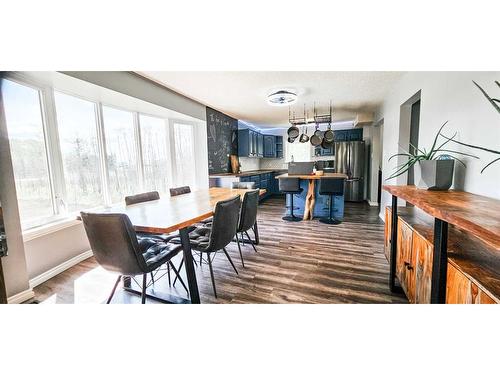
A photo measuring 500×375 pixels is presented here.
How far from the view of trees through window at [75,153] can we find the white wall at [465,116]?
370cm

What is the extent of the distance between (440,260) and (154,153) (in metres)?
3.92

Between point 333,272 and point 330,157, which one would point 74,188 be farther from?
point 330,157

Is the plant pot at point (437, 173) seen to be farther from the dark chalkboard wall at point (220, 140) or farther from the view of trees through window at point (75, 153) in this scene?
the dark chalkboard wall at point (220, 140)

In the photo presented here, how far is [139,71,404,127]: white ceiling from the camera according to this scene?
276cm

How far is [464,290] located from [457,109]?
146cm

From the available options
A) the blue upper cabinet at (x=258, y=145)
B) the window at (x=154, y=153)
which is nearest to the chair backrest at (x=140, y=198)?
the window at (x=154, y=153)

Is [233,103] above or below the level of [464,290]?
Result: above

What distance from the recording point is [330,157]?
6.52m

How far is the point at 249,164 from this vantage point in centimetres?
662

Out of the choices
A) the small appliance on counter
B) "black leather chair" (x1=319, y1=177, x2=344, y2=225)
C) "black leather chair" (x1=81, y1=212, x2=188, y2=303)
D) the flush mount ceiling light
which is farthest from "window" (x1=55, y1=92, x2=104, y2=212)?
"black leather chair" (x1=319, y1=177, x2=344, y2=225)

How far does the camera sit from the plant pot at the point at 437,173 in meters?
1.37
